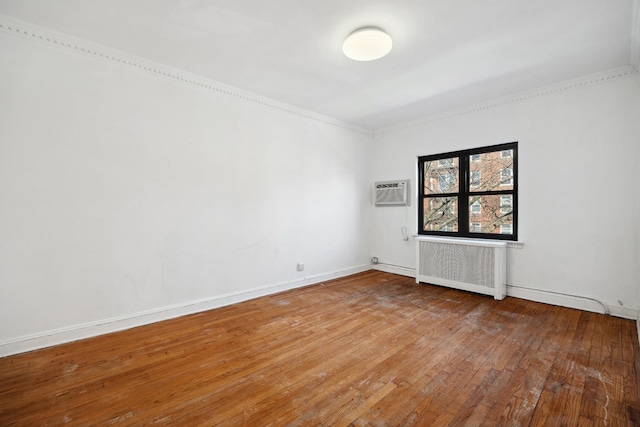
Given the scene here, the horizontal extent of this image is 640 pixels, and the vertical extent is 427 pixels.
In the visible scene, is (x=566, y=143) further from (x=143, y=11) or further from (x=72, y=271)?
(x=72, y=271)

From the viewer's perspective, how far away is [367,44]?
8.36 ft

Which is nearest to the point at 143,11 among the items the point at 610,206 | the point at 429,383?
the point at 429,383

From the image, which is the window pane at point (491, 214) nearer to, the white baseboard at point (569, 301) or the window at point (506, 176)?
the window at point (506, 176)

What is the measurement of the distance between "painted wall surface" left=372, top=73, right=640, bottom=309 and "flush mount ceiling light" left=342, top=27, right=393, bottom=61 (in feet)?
8.08

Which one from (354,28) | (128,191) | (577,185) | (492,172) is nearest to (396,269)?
(492,172)

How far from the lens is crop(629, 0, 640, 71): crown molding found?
221 centimetres

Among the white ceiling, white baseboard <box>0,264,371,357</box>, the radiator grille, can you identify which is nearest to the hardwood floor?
white baseboard <box>0,264,371,357</box>

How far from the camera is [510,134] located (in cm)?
394

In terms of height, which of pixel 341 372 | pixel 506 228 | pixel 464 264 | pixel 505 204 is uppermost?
pixel 505 204

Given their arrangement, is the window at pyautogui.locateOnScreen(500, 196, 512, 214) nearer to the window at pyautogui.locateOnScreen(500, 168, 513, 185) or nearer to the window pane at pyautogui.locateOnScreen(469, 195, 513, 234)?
the window pane at pyautogui.locateOnScreen(469, 195, 513, 234)

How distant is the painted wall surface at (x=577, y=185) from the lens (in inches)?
123

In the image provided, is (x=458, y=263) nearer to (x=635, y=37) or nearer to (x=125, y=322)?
(x=635, y=37)

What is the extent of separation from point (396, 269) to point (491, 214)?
6.15 feet

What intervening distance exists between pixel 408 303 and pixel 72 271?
3.70 metres
